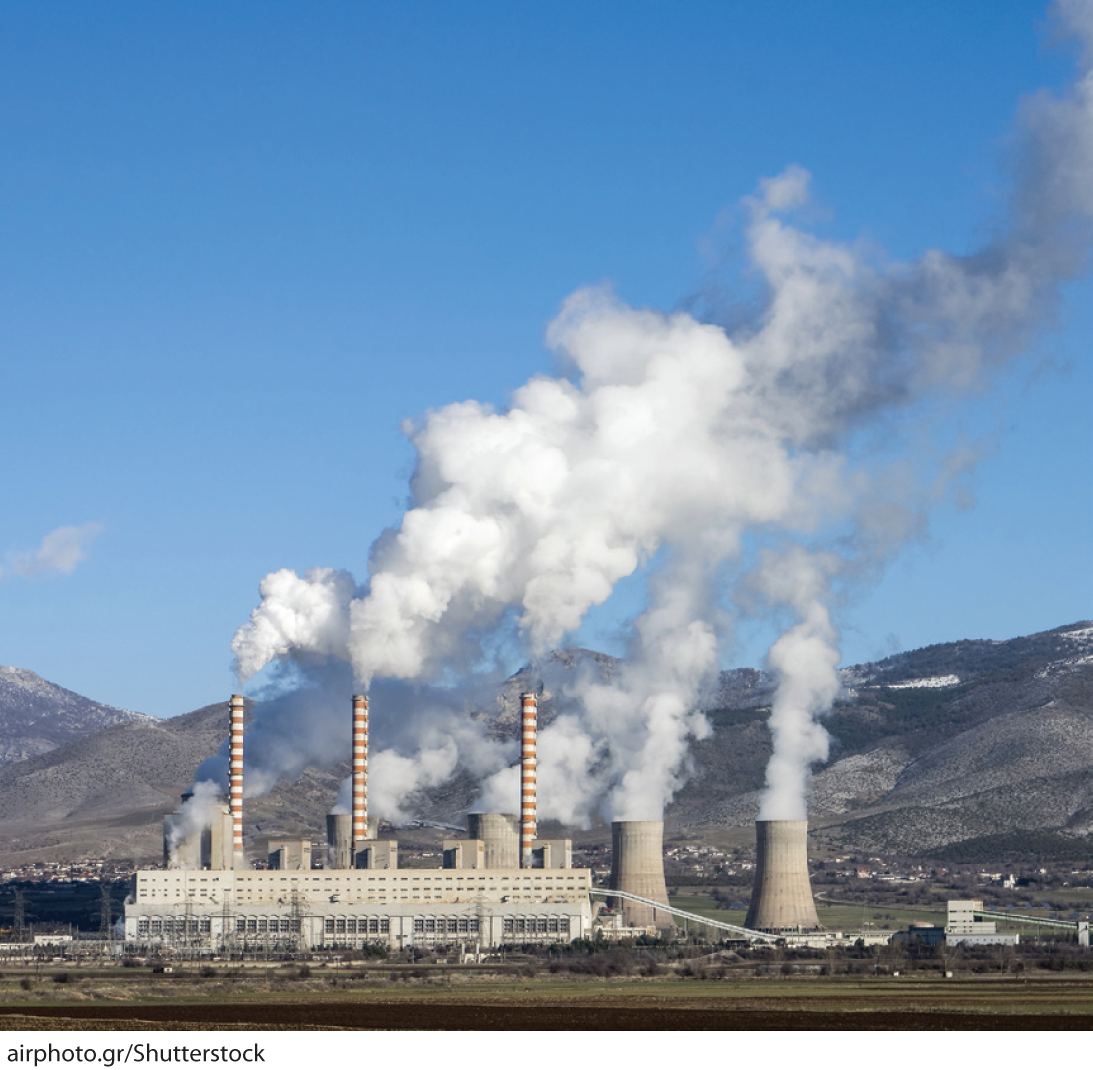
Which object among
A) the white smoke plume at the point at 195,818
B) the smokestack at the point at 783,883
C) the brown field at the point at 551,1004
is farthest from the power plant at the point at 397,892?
the brown field at the point at 551,1004

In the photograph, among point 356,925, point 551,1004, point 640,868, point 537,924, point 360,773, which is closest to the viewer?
point 551,1004

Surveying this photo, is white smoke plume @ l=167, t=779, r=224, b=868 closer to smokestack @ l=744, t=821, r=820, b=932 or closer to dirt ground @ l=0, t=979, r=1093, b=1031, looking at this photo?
smokestack @ l=744, t=821, r=820, b=932

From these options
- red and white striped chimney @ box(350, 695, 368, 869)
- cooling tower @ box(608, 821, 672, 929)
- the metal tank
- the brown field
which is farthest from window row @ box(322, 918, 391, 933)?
the brown field

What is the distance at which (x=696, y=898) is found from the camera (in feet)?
583

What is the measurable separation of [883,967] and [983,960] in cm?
1023

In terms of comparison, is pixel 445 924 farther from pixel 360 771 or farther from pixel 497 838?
pixel 360 771

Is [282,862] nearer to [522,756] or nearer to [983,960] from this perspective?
[522,756]

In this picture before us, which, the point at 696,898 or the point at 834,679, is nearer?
the point at 834,679

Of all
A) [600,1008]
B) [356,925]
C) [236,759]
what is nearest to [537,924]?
[356,925]

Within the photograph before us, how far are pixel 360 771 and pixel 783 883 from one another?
33.8 metres

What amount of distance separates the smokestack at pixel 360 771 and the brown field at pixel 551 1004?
48781mm

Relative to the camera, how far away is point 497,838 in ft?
462

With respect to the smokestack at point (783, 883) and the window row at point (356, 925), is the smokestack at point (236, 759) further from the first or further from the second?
the smokestack at point (783, 883)
